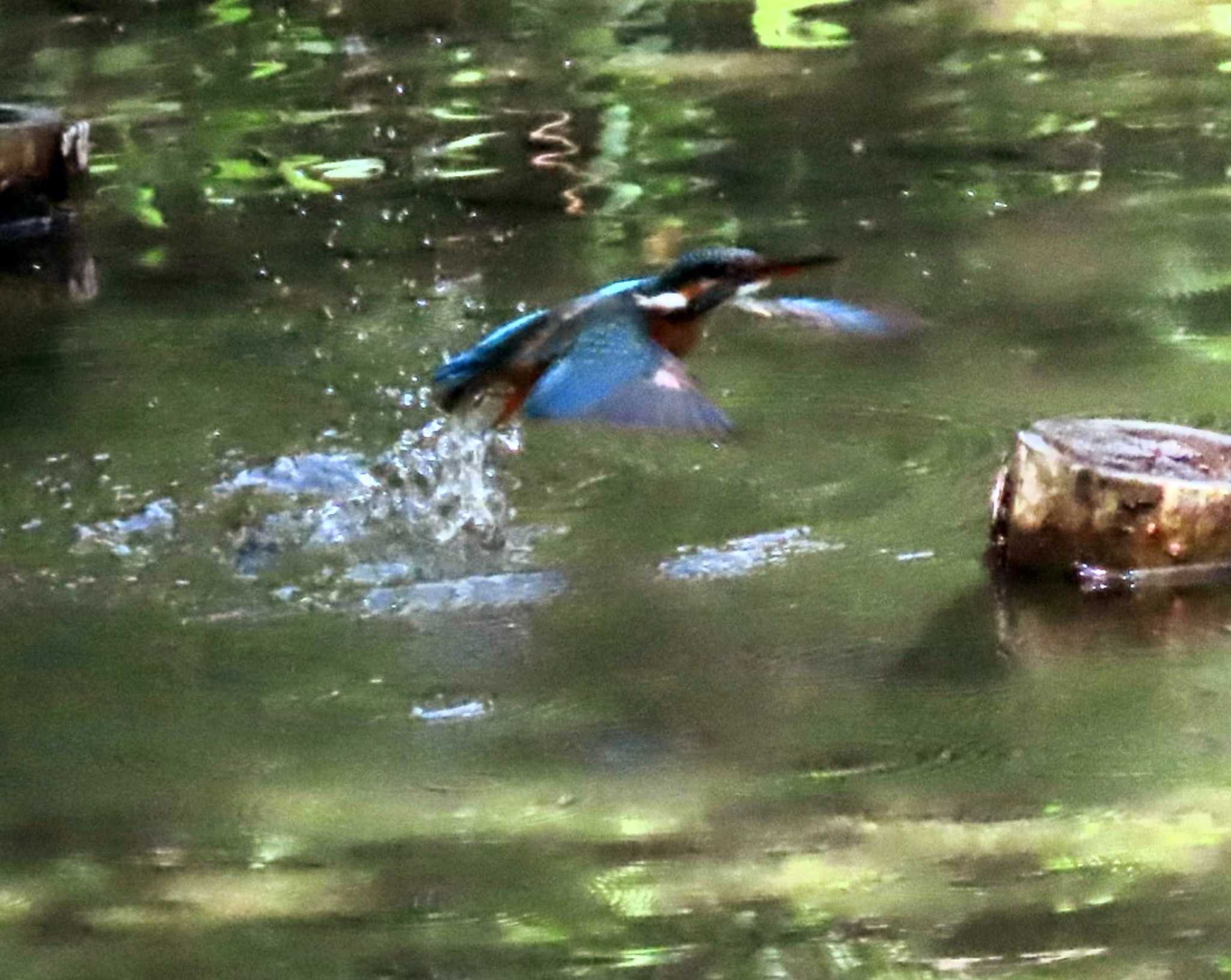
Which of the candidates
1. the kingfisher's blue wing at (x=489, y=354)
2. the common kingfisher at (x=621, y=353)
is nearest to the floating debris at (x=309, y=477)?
the common kingfisher at (x=621, y=353)

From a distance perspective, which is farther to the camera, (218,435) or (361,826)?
(218,435)

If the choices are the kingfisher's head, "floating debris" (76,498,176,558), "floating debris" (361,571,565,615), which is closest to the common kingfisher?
the kingfisher's head

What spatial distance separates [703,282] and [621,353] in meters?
0.30

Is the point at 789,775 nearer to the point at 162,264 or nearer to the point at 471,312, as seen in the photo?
the point at 471,312

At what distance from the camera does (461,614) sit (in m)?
4.38

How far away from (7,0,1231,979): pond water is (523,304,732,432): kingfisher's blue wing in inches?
22.2

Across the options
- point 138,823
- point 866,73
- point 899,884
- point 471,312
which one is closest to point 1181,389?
point 471,312

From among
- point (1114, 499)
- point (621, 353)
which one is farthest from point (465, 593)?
point (1114, 499)

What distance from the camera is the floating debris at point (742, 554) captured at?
178 inches

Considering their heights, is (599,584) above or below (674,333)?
below

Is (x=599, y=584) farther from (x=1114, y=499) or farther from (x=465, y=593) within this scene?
(x=1114, y=499)

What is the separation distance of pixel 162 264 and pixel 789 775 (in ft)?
12.6

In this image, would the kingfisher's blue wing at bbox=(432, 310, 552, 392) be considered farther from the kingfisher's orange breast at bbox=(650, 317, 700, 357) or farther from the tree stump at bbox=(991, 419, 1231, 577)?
the tree stump at bbox=(991, 419, 1231, 577)

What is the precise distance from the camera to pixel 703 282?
13.4 ft
